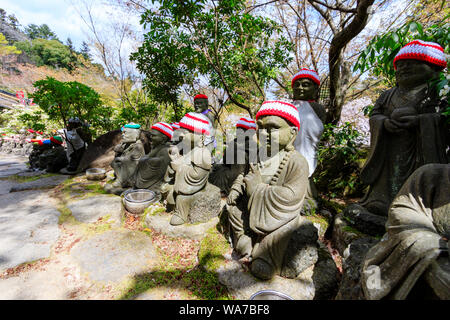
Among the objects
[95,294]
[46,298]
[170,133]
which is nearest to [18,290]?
[46,298]

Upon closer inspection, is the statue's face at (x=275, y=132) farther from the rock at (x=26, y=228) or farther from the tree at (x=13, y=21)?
the tree at (x=13, y=21)

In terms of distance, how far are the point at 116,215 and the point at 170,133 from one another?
208 cm

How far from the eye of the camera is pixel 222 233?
295 centimetres

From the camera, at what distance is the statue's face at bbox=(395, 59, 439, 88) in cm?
230

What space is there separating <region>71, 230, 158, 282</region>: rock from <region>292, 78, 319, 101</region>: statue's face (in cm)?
336

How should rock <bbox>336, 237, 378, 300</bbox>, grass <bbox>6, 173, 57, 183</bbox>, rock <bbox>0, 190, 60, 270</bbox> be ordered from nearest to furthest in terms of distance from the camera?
rock <bbox>336, 237, 378, 300</bbox>
rock <bbox>0, 190, 60, 270</bbox>
grass <bbox>6, 173, 57, 183</bbox>

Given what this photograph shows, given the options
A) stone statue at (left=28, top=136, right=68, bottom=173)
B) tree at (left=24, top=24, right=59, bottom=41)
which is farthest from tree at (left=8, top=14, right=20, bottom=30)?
stone statue at (left=28, top=136, right=68, bottom=173)

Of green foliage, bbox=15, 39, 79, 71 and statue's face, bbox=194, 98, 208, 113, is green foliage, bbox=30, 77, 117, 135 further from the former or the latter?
green foliage, bbox=15, 39, 79, 71

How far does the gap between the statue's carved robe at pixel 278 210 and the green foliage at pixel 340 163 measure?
2.62 metres

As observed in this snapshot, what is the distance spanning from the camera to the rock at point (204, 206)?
132 inches

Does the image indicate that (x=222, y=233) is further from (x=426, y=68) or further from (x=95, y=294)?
(x=426, y=68)

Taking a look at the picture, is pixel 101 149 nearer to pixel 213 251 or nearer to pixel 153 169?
pixel 153 169

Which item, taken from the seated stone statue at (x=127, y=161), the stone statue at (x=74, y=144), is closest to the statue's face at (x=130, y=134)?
the seated stone statue at (x=127, y=161)
